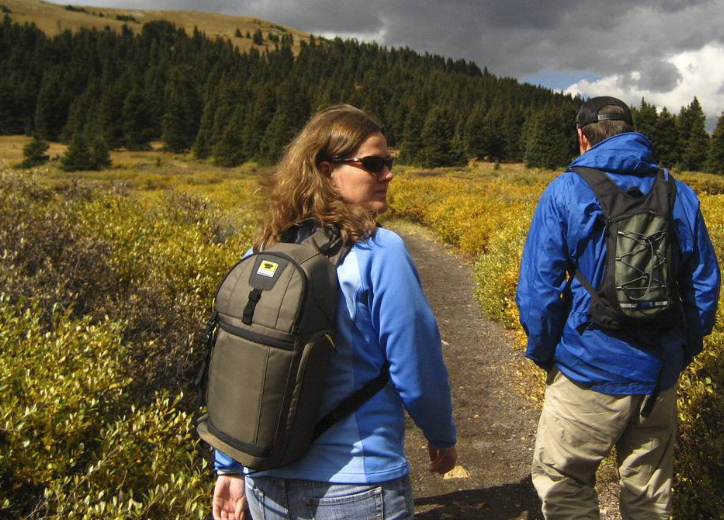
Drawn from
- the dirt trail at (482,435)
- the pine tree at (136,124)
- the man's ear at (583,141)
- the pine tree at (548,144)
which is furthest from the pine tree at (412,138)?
the man's ear at (583,141)

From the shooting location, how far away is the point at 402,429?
4.93 feet

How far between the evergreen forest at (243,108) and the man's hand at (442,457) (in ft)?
129

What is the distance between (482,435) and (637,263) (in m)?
2.72

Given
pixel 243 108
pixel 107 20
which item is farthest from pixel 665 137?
pixel 107 20

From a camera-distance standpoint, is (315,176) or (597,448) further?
(597,448)

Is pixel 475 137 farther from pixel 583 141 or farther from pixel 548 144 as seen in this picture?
pixel 583 141

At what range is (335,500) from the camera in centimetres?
138

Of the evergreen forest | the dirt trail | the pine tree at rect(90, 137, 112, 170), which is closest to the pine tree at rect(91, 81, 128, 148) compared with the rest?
the evergreen forest

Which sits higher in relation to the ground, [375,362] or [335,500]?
[375,362]

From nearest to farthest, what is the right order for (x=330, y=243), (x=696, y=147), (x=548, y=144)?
(x=330, y=243), (x=696, y=147), (x=548, y=144)

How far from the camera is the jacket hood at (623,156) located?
2182 millimetres

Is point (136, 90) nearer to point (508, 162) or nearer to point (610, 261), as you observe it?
point (508, 162)

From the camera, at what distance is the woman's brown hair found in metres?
1.48

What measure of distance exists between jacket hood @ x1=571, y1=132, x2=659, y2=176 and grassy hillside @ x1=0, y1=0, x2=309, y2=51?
536 feet
